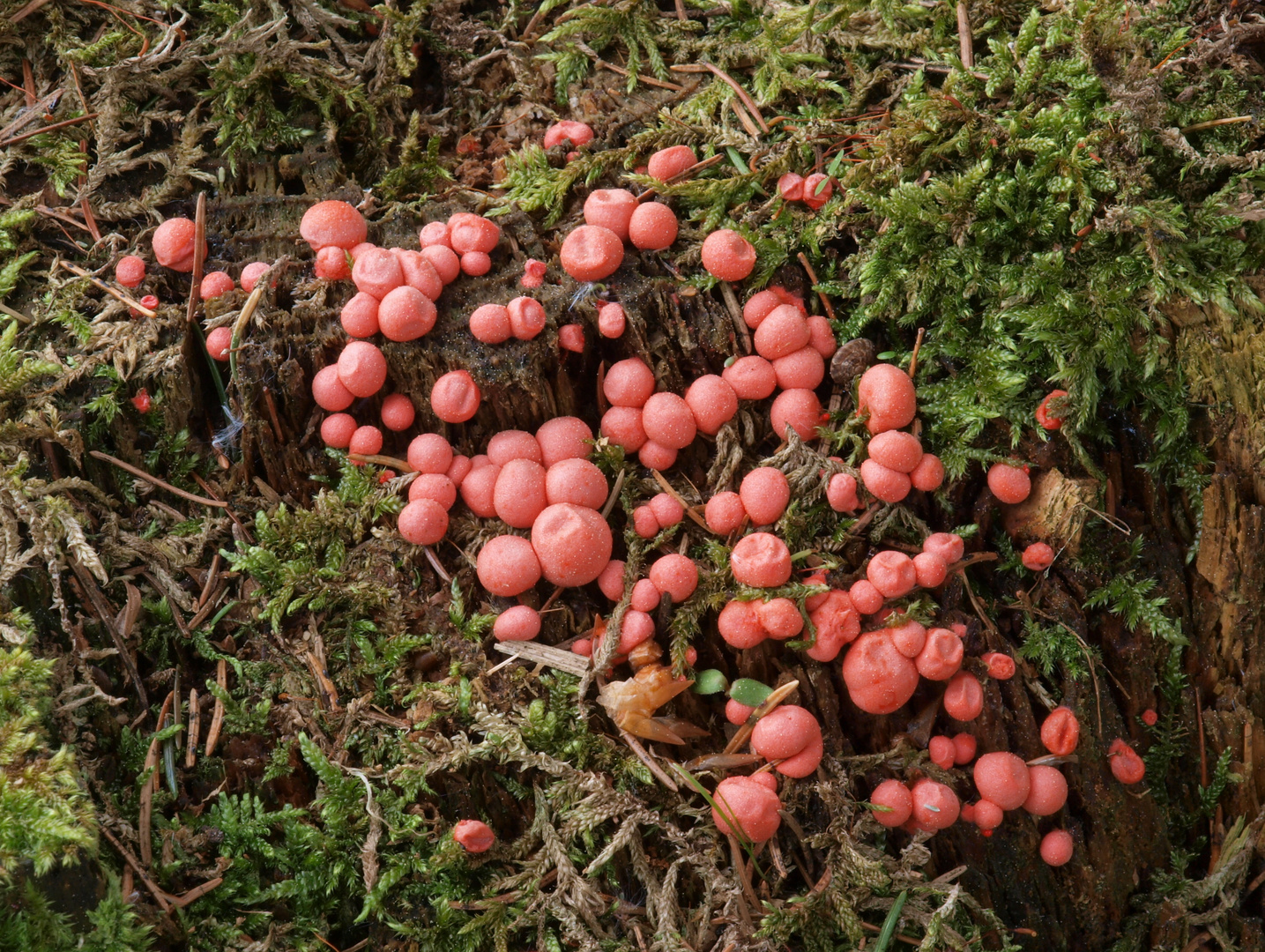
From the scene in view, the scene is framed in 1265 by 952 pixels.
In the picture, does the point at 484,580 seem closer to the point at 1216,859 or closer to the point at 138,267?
the point at 138,267

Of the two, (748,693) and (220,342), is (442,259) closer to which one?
(220,342)

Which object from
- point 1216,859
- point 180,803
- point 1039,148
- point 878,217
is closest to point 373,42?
point 878,217

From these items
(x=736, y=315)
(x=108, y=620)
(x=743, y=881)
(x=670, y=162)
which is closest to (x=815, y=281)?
(x=736, y=315)

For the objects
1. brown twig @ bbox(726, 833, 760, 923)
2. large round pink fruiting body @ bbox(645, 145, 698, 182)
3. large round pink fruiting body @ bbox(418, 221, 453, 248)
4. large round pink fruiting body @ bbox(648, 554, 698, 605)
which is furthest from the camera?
large round pink fruiting body @ bbox(645, 145, 698, 182)

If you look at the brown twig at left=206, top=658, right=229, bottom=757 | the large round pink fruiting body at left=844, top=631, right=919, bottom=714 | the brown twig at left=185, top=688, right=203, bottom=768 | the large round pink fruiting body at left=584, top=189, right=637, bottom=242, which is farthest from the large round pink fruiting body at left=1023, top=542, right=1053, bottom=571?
the brown twig at left=185, top=688, right=203, bottom=768

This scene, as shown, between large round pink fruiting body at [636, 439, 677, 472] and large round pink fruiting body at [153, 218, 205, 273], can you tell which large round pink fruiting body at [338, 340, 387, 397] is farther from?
large round pink fruiting body at [636, 439, 677, 472]

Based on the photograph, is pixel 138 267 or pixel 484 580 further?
pixel 138 267

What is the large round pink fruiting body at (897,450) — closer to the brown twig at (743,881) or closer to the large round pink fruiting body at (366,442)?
the brown twig at (743,881)
